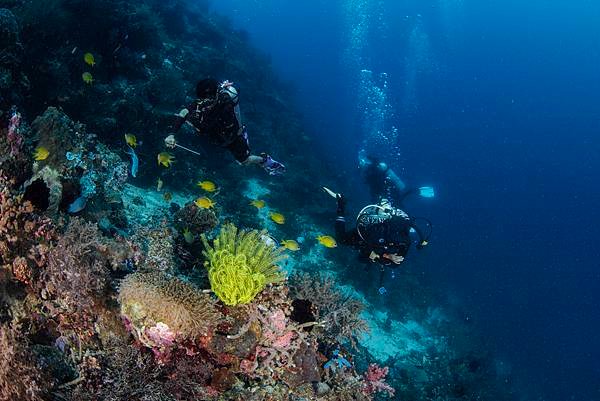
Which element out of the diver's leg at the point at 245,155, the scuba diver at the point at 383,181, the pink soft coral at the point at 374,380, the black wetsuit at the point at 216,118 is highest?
the scuba diver at the point at 383,181

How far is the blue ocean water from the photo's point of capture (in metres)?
34.1

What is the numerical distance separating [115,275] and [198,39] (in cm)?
2173

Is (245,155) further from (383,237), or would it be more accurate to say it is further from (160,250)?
(383,237)

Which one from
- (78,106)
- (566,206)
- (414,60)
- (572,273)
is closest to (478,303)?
(78,106)

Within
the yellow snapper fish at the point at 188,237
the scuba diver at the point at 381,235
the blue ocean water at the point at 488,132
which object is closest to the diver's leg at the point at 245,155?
the scuba diver at the point at 381,235

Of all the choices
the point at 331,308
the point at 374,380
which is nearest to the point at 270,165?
the point at 331,308

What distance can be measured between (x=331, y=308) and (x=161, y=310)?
2.62 m

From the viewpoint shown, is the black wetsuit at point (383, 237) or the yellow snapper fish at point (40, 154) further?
the black wetsuit at point (383, 237)

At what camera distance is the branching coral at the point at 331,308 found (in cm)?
536

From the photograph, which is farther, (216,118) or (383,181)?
(383,181)

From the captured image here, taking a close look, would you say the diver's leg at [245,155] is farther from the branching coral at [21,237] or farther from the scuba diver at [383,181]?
the scuba diver at [383,181]

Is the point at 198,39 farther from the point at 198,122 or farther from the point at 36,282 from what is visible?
the point at 36,282

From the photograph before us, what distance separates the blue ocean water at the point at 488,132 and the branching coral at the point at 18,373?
24.1m

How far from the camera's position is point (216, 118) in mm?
5723
